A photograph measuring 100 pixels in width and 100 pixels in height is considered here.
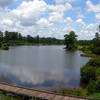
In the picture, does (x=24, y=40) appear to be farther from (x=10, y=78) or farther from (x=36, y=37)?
(x=10, y=78)

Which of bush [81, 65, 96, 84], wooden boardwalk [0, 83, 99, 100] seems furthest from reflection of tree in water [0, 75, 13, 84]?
bush [81, 65, 96, 84]

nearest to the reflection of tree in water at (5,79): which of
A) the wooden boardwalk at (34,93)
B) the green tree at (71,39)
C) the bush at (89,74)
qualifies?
the wooden boardwalk at (34,93)

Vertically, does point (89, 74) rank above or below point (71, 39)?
below

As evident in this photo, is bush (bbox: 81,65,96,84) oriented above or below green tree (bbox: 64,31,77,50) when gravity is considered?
below

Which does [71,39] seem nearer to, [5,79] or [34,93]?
[5,79]

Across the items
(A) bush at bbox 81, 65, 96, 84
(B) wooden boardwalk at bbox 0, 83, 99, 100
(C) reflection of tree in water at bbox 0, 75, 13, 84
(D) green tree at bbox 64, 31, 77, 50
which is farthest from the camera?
(D) green tree at bbox 64, 31, 77, 50

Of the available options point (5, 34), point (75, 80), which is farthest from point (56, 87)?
point (5, 34)

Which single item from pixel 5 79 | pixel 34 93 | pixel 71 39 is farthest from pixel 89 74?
pixel 71 39

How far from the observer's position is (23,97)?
7.19 metres

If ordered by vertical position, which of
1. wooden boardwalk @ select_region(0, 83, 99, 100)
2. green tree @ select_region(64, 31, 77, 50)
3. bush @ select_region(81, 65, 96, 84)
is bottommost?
bush @ select_region(81, 65, 96, 84)

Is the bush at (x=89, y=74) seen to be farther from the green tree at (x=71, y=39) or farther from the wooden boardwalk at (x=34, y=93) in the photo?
the green tree at (x=71, y=39)

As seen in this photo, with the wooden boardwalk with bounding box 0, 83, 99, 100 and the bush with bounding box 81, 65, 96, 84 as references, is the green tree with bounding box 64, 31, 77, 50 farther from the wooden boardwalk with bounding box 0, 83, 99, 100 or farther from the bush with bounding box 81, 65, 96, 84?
the wooden boardwalk with bounding box 0, 83, 99, 100

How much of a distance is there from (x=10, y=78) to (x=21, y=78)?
1.30 meters

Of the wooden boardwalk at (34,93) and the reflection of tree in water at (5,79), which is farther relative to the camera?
the reflection of tree in water at (5,79)
